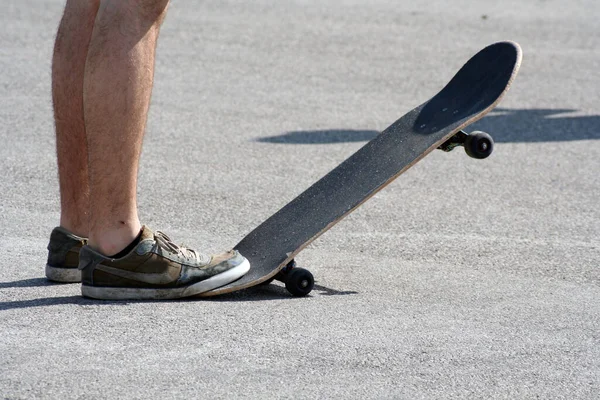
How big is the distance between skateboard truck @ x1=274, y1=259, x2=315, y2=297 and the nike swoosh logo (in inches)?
15.1

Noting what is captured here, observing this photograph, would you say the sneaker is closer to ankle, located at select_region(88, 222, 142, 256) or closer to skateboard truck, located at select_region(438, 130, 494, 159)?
ankle, located at select_region(88, 222, 142, 256)

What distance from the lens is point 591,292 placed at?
3521mm

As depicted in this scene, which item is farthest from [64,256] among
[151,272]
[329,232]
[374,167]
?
[329,232]

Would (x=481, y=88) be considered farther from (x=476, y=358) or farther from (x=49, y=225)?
(x=49, y=225)

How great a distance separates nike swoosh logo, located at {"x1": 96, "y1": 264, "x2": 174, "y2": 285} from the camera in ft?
10.1

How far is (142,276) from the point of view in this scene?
312 centimetres

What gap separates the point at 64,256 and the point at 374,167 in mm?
1103

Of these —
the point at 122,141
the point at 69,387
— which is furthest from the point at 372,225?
the point at 69,387

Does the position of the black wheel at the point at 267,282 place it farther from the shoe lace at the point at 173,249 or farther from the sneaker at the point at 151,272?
the shoe lace at the point at 173,249

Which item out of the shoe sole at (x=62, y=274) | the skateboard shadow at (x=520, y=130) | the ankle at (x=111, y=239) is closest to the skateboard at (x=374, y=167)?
the ankle at (x=111, y=239)

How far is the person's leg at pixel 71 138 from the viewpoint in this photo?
3309 mm

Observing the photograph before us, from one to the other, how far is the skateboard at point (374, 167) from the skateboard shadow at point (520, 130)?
2337 mm

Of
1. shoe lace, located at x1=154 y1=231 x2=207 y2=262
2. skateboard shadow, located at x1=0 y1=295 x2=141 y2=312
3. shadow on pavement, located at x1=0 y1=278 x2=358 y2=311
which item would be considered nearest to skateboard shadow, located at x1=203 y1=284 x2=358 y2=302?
shadow on pavement, located at x1=0 y1=278 x2=358 y2=311

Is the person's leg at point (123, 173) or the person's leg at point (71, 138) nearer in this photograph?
the person's leg at point (123, 173)
